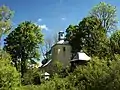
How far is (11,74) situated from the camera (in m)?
21.2

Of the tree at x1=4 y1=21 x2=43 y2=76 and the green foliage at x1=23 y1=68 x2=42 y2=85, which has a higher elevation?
the tree at x1=4 y1=21 x2=43 y2=76

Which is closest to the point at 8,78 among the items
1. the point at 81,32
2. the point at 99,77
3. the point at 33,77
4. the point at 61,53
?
the point at 99,77

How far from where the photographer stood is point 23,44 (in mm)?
52031

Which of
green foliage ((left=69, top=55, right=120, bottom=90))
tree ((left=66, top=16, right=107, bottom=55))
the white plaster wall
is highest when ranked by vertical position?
tree ((left=66, top=16, right=107, bottom=55))

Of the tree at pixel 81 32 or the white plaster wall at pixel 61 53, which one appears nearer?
the tree at pixel 81 32

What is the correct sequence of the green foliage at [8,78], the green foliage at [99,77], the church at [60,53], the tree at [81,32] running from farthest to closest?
the church at [60,53] → the tree at [81,32] → the green foliage at [8,78] → the green foliage at [99,77]

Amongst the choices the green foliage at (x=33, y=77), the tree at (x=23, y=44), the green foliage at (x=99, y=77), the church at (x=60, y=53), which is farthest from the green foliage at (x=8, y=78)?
the church at (x=60, y=53)

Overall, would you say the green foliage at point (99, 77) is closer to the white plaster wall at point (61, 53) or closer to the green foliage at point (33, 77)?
the green foliage at point (33, 77)

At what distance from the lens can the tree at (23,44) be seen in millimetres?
51344

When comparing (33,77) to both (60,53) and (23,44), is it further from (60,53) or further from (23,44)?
(60,53)

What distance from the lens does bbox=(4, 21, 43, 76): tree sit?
5134 centimetres

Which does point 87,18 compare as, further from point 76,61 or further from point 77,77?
point 77,77

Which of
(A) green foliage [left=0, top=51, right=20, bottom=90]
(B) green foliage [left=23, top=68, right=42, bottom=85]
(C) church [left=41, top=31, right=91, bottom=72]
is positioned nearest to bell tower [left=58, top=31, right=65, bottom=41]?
(C) church [left=41, top=31, right=91, bottom=72]

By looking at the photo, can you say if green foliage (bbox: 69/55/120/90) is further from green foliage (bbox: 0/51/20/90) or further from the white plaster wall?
the white plaster wall
